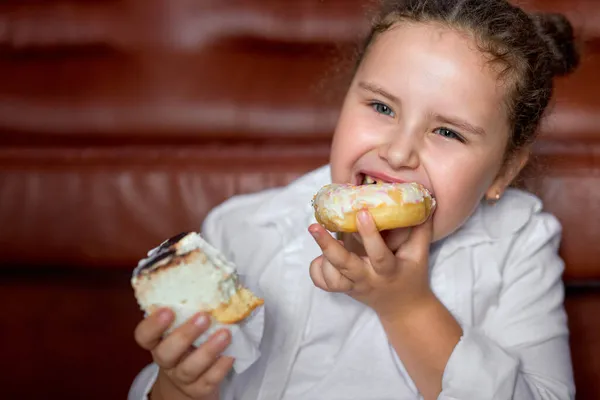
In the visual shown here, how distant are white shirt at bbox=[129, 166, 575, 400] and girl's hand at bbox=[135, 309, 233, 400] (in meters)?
0.16

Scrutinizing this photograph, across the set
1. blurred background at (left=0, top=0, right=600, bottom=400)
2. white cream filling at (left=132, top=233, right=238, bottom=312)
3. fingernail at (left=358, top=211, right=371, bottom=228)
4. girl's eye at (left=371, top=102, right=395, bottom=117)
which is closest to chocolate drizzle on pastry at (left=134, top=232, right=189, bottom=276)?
white cream filling at (left=132, top=233, right=238, bottom=312)

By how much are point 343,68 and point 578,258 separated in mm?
580

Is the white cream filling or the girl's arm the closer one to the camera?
the white cream filling

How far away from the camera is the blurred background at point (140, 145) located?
124 centimetres

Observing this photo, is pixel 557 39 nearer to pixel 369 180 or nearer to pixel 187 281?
pixel 369 180

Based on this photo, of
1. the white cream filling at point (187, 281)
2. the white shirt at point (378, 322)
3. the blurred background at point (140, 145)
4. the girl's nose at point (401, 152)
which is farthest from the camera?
the blurred background at point (140, 145)

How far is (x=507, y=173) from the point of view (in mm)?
1051

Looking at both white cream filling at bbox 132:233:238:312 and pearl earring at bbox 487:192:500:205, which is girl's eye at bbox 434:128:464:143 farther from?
white cream filling at bbox 132:233:238:312

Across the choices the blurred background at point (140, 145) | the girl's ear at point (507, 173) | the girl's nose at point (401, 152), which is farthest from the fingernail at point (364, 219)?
the blurred background at point (140, 145)

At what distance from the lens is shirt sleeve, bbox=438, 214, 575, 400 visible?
3.04 feet

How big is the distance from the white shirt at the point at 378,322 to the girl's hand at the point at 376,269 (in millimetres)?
97

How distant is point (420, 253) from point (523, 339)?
0.23 meters

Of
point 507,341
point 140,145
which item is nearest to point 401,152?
point 507,341

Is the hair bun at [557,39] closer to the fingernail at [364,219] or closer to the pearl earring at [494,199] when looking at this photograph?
the pearl earring at [494,199]
